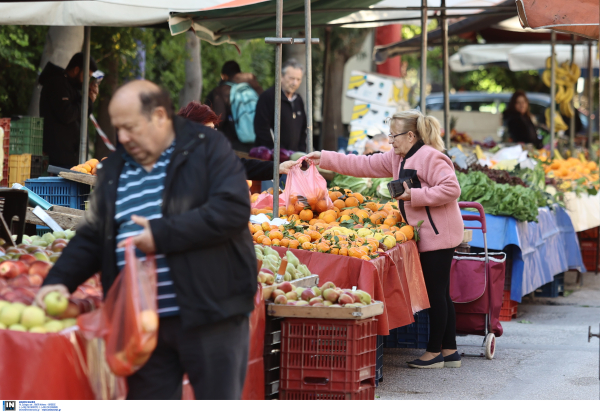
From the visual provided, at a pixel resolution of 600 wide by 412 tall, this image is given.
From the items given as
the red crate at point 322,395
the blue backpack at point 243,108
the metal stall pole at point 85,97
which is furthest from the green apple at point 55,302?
the blue backpack at point 243,108

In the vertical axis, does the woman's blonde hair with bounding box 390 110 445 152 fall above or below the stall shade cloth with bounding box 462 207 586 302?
above

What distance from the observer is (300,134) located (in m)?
9.22

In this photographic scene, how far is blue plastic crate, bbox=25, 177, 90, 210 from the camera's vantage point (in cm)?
701

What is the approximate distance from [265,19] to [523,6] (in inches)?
142

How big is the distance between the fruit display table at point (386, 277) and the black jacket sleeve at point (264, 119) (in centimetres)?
296

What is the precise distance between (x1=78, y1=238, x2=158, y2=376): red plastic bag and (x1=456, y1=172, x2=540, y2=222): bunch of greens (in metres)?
5.68

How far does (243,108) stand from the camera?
9977 millimetres

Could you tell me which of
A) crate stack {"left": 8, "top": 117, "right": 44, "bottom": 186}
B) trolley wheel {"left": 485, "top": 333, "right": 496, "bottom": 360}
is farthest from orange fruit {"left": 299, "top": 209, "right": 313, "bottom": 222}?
crate stack {"left": 8, "top": 117, "right": 44, "bottom": 186}

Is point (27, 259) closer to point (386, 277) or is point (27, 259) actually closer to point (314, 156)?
point (386, 277)

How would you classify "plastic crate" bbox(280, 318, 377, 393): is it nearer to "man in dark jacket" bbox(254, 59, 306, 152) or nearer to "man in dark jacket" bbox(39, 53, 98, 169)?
"man in dark jacket" bbox(254, 59, 306, 152)

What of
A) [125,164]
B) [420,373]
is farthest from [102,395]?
[420,373]

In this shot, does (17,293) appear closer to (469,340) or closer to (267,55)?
(469,340)

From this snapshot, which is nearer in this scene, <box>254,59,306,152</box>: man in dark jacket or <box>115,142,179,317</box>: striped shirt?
<box>115,142,179,317</box>: striped shirt

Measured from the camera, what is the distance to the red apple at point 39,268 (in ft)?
12.1
